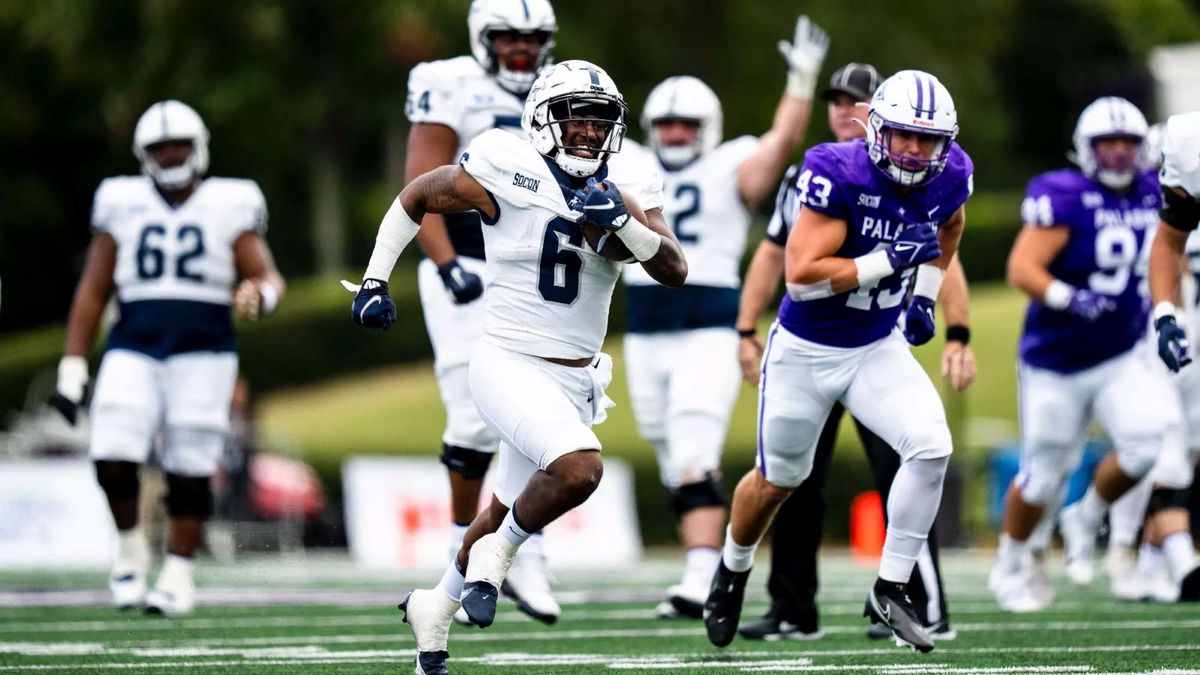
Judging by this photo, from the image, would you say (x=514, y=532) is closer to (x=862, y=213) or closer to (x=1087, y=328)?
(x=862, y=213)

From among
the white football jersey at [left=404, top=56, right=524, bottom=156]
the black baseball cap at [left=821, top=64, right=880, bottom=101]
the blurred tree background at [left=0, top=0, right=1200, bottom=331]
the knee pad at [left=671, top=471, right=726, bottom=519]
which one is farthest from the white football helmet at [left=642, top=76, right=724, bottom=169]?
the blurred tree background at [left=0, top=0, right=1200, bottom=331]

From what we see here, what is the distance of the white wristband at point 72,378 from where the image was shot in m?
8.95

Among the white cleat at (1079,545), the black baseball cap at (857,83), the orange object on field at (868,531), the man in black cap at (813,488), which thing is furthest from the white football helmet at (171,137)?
the orange object on field at (868,531)

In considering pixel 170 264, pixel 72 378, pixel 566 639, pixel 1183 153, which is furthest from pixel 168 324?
pixel 1183 153

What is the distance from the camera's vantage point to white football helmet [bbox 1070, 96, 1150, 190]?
8.59 m

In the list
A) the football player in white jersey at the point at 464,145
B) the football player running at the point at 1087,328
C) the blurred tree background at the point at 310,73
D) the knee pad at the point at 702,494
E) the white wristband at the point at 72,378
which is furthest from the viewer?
the blurred tree background at the point at 310,73

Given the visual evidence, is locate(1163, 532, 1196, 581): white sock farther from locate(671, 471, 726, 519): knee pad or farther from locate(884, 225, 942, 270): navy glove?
locate(884, 225, 942, 270): navy glove

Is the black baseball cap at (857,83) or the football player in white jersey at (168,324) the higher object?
the black baseball cap at (857,83)

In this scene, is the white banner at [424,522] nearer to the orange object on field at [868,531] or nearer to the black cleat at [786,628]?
the orange object on field at [868,531]

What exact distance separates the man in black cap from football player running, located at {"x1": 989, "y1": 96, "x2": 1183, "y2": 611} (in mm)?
1431

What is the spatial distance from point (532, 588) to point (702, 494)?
973mm

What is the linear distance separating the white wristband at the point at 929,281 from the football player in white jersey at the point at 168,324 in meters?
3.05

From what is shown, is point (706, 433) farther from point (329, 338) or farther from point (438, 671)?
point (329, 338)

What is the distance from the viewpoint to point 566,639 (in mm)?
7332
